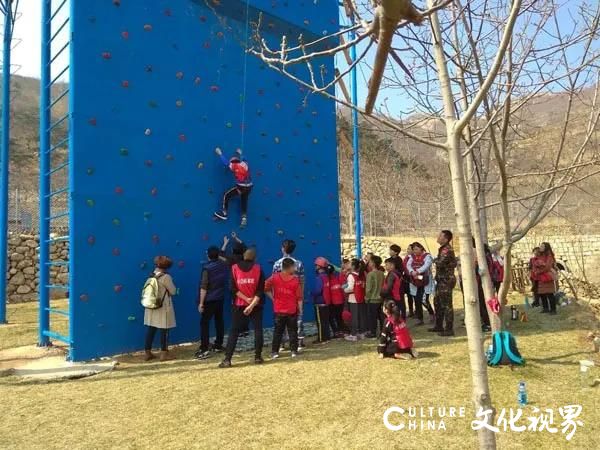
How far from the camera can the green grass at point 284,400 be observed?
4.15m

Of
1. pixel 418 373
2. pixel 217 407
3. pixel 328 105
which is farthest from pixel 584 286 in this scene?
pixel 217 407

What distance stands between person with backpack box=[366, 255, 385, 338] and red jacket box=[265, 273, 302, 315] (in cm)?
171

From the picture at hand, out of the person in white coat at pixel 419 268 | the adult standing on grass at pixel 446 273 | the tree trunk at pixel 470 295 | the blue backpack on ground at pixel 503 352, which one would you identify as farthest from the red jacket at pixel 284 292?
the tree trunk at pixel 470 295

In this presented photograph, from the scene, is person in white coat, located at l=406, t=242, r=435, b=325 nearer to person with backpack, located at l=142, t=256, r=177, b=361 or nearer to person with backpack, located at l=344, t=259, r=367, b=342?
person with backpack, located at l=344, t=259, r=367, b=342

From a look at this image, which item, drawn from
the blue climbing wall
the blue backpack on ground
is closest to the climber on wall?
→ the blue climbing wall

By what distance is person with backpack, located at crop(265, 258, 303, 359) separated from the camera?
6.96 m

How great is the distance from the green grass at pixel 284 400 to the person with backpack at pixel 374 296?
1142 millimetres

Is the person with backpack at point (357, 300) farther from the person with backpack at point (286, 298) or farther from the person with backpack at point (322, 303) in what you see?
the person with backpack at point (286, 298)

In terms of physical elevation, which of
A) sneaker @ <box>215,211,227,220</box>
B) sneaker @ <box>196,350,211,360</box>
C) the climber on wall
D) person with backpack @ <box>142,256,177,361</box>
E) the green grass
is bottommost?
the green grass

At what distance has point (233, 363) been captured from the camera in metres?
6.84

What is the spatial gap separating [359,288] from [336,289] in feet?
1.27

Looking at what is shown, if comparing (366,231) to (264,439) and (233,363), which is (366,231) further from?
(264,439)

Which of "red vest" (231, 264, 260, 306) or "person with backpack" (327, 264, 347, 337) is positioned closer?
"red vest" (231, 264, 260, 306)

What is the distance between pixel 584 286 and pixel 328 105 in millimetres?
7774
